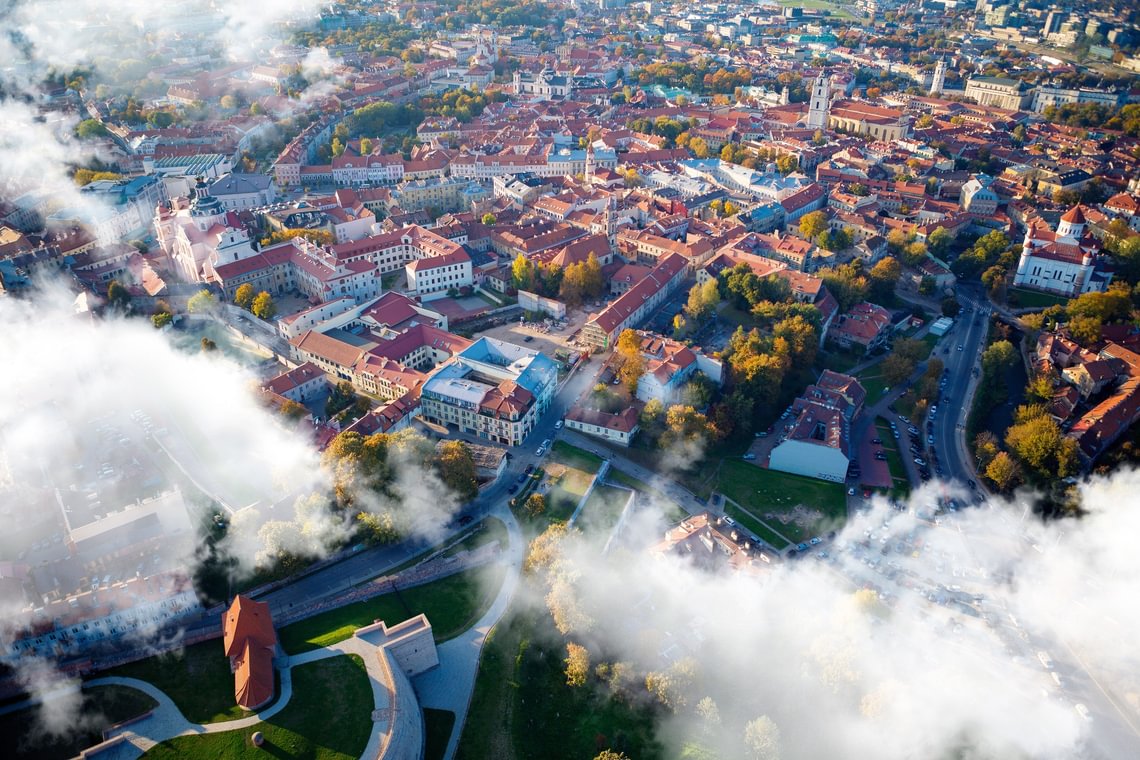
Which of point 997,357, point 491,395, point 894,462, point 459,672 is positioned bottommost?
point 894,462

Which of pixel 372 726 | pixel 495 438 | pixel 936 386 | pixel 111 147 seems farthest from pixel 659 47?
pixel 372 726

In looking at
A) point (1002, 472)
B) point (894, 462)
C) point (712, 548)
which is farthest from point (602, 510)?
point (1002, 472)

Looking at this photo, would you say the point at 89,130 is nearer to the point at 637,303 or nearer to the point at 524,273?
the point at 524,273

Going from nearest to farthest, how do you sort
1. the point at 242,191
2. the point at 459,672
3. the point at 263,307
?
the point at 459,672 < the point at 263,307 < the point at 242,191

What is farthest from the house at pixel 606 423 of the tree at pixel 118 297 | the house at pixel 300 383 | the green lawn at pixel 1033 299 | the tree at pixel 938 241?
the tree at pixel 938 241

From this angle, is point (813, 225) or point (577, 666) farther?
point (813, 225)

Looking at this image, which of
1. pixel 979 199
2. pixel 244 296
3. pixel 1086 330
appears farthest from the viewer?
pixel 979 199

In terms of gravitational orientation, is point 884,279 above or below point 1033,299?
above
